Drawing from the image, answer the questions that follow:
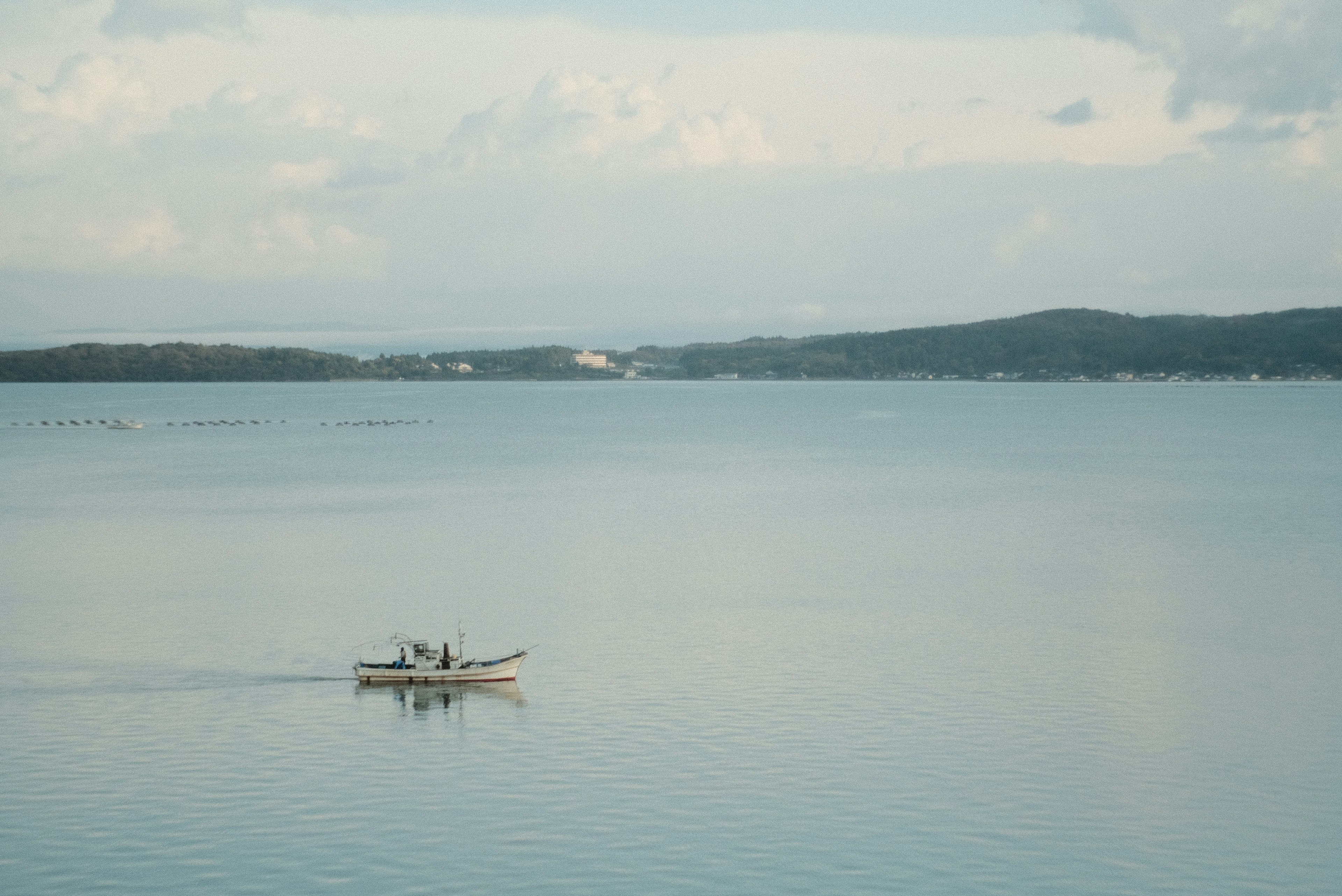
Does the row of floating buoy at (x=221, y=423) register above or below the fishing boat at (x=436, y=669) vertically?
above

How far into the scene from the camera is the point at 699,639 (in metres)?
38.3

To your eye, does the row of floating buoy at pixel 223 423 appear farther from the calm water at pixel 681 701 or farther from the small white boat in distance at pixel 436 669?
the small white boat in distance at pixel 436 669

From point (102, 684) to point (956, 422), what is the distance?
150 metres

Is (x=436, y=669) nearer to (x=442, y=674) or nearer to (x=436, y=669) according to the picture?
(x=436, y=669)

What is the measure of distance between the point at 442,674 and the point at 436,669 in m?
0.20

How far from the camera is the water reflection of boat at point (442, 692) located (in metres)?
32.2

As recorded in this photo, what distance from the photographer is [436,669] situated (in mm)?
33562

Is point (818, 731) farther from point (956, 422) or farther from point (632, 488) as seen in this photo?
point (956, 422)

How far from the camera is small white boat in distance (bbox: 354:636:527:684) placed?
1304 inches

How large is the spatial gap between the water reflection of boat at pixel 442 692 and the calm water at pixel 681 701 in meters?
0.16

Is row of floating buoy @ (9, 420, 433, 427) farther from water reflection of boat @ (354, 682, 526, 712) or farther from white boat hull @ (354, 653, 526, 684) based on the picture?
water reflection of boat @ (354, 682, 526, 712)

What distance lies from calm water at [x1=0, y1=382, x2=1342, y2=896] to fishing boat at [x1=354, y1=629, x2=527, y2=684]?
0.36m

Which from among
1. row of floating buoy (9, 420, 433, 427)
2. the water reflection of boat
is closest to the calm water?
the water reflection of boat

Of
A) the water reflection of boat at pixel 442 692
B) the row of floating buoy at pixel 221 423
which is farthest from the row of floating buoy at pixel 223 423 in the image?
the water reflection of boat at pixel 442 692
